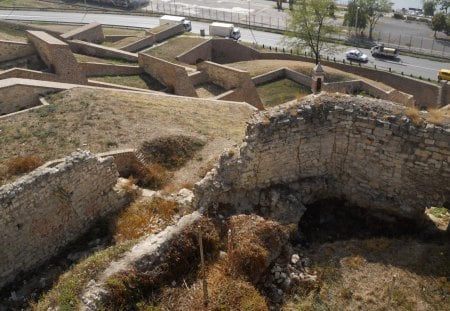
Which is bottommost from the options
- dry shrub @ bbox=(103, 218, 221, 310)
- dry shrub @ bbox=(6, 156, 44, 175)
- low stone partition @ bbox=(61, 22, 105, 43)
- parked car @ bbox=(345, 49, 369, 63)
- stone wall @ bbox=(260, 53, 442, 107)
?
stone wall @ bbox=(260, 53, 442, 107)

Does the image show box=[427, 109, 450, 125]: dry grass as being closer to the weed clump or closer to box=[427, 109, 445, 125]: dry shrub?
box=[427, 109, 445, 125]: dry shrub

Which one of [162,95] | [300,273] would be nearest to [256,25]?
[162,95]

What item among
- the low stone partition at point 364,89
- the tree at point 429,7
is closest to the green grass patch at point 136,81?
the low stone partition at point 364,89

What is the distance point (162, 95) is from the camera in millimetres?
22234

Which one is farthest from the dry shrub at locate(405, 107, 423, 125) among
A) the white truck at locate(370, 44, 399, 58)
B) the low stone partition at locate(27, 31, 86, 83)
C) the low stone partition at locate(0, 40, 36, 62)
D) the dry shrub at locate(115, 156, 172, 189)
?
the white truck at locate(370, 44, 399, 58)

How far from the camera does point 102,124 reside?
17.7 meters

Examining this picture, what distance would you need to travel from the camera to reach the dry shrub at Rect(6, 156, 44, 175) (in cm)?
1470

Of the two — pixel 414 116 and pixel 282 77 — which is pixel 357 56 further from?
pixel 414 116

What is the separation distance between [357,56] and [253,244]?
32827 millimetres

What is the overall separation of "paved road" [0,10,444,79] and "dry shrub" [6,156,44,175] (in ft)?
101

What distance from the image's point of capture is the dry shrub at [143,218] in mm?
12289

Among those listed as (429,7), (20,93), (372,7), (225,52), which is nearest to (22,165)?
(20,93)

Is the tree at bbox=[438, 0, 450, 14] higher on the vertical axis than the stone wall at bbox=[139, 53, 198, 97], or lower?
higher

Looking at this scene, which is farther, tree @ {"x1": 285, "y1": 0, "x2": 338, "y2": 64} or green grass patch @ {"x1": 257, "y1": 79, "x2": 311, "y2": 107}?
tree @ {"x1": 285, "y1": 0, "x2": 338, "y2": 64}
